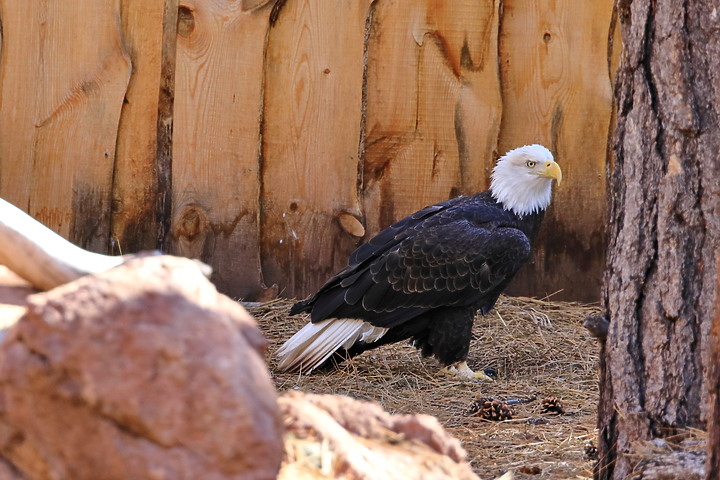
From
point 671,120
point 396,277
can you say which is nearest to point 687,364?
point 671,120

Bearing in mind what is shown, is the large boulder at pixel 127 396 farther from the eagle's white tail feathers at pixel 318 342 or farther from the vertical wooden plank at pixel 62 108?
the vertical wooden plank at pixel 62 108

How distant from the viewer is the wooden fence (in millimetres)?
4664

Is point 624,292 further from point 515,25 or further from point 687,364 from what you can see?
point 515,25

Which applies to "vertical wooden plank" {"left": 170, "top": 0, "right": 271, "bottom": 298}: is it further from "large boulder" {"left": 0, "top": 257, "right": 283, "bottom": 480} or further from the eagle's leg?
"large boulder" {"left": 0, "top": 257, "right": 283, "bottom": 480}

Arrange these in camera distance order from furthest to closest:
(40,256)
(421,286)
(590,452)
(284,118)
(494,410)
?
(284,118)
(421,286)
(494,410)
(590,452)
(40,256)

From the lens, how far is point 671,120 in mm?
2373

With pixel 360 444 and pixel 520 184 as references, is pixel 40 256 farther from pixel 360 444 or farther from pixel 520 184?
pixel 520 184

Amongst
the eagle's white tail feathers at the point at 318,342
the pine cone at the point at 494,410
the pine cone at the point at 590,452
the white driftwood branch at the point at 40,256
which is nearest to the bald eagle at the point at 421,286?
the eagle's white tail feathers at the point at 318,342

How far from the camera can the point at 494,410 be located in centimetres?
379

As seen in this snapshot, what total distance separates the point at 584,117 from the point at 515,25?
0.59 m

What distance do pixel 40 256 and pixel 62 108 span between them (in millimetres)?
2675

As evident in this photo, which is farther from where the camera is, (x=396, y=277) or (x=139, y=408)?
(x=396, y=277)

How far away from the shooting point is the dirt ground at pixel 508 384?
3.27 meters

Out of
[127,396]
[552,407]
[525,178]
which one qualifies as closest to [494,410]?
[552,407]
